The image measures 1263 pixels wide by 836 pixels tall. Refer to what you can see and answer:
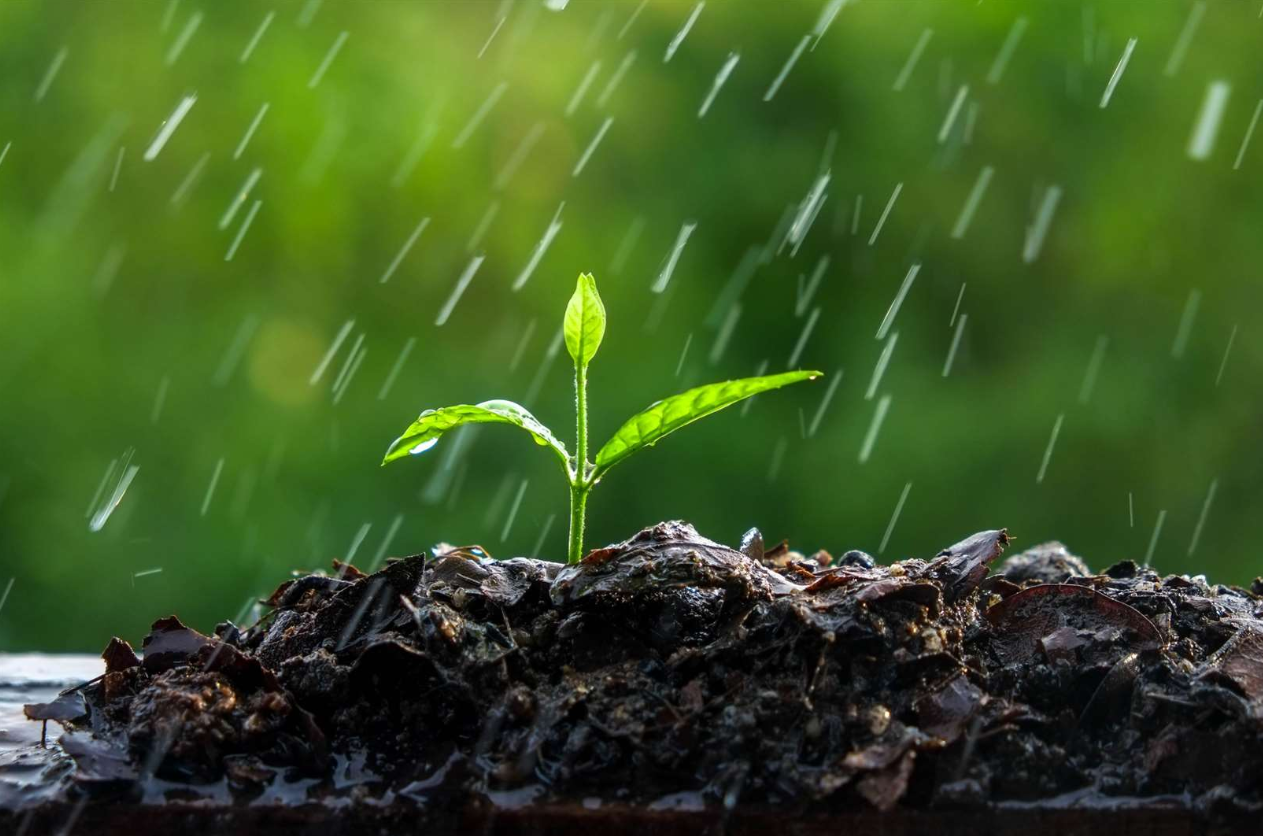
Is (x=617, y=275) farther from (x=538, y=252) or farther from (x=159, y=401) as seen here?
(x=159, y=401)

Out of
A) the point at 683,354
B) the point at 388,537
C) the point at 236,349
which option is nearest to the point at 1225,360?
the point at 683,354

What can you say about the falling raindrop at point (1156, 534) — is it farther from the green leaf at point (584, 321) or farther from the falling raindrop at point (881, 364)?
the green leaf at point (584, 321)

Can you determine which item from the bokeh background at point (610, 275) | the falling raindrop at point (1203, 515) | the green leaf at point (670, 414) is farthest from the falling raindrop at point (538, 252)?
the green leaf at point (670, 414)

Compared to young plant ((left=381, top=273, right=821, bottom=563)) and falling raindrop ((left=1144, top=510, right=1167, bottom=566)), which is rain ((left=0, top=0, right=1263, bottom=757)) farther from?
young plant ((left=381, top=273, right=821, bottom=563))

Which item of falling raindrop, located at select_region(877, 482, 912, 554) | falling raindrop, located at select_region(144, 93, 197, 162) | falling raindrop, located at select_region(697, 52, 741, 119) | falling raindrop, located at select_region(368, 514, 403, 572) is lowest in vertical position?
falling raindrop, located at select_region(368, 514, 403, 572)

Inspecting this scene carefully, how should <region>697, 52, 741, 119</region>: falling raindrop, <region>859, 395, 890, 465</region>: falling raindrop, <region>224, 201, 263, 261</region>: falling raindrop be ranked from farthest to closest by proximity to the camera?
<region>224, 201, 263, 261</region>: falling raindrop → <region>697, 52, 741, 119</region>: falling raindrop → <region>859, 395, 890, 465</region>: falling raindrop

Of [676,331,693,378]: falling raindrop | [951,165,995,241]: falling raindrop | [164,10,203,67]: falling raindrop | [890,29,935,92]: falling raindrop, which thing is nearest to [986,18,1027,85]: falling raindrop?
[890,29,935,92]: falling raindrop
